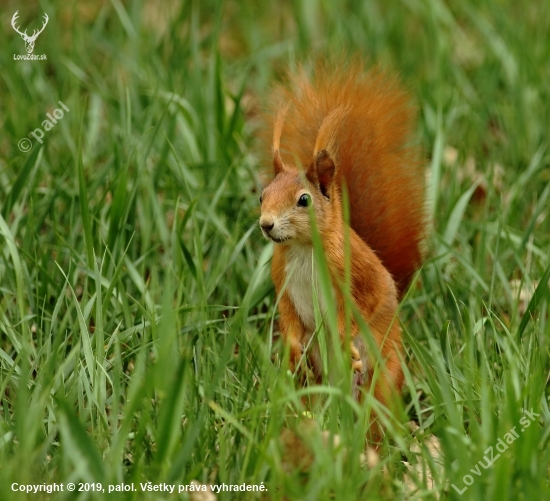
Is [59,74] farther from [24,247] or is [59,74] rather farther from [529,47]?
[529,47]

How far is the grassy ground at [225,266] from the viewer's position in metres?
2.08

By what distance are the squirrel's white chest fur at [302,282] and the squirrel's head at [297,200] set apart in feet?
0.19

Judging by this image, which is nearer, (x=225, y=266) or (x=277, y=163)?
(x=277, y=163)

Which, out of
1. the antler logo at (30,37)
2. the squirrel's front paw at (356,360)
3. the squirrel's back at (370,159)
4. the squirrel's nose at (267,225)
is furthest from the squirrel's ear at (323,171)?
the antler logo at (30,37)

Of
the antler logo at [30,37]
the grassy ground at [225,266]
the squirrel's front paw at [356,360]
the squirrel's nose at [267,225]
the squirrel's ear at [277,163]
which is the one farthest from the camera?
the antler logo at [30,37]

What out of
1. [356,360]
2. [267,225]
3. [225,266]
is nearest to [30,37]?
[225,266]

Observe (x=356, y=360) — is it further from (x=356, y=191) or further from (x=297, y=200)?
(x=356, y=191)

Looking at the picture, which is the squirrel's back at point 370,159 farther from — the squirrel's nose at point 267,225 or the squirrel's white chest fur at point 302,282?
the squirrel's nose at point 267,225

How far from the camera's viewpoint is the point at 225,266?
3281 millimetres

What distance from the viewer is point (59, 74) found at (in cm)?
471

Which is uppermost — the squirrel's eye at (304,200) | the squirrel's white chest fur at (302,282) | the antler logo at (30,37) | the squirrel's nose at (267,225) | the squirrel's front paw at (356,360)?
the antler logo at (30,37)

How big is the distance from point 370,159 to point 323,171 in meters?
0.48

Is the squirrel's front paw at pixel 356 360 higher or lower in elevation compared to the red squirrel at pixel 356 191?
lower

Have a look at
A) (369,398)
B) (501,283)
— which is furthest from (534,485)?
(501,283)
